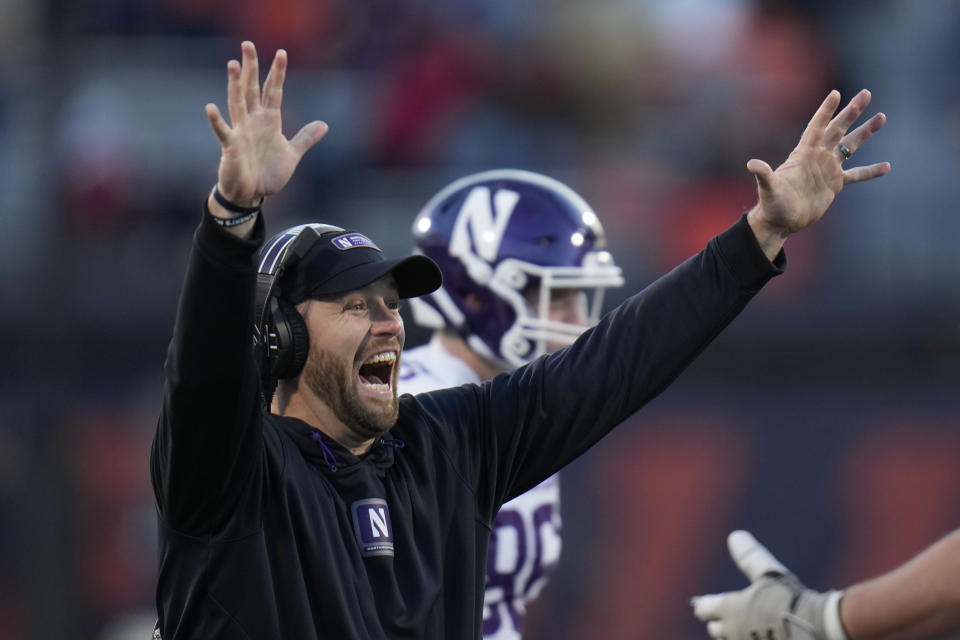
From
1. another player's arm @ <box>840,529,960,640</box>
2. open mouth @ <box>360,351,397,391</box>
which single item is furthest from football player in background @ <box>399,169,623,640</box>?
another player's arm @ <box>840,529,960,640</box>

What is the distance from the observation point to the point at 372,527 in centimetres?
312

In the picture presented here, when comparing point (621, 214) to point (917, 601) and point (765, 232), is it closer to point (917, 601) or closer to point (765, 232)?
point (765, 232)

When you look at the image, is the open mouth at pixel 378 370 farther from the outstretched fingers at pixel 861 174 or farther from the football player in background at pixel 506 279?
the football player in background at pixel 506 279

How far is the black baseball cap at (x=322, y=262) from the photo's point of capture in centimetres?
330

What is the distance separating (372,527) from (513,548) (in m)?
1.53

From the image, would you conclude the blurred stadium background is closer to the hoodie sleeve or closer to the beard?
the beard

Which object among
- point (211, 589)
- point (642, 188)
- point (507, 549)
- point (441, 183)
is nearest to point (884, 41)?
point (642, 188)

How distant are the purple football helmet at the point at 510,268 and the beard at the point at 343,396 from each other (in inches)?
61.6

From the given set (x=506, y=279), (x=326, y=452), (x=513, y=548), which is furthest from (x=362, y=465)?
(x=506, y=279)

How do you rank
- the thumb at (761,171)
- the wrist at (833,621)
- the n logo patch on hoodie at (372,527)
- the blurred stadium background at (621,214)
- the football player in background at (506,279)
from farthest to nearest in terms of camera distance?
the blurred stadium background at (621,214), the football player in background at (506,279), the wrist at (833,621), the thumb at (761,171), the n logo patch on hoodie at (372,527)

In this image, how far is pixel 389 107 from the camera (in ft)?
31.1

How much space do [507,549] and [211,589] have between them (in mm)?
1802

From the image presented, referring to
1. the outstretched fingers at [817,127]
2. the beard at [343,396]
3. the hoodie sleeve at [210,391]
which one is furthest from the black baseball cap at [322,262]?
the outstretched fingers at [817,127]

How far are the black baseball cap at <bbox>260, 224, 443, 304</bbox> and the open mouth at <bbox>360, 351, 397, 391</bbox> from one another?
0.18 meters
